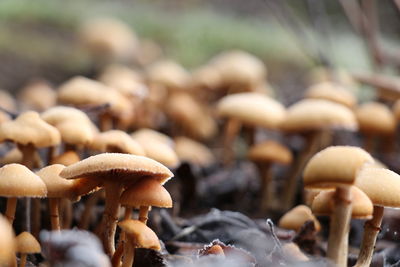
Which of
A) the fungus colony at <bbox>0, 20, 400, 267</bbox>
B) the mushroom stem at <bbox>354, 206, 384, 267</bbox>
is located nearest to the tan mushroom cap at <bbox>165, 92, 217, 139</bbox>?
the fungus colony at <bbox>0, 20, 400, 267</bbox>

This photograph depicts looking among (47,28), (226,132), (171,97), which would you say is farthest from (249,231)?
(47,28)

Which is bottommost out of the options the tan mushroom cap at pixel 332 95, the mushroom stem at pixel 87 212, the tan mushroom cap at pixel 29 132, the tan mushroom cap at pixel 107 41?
the mushroom stem at pixel 87 212

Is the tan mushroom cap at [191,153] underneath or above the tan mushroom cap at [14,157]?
underneath

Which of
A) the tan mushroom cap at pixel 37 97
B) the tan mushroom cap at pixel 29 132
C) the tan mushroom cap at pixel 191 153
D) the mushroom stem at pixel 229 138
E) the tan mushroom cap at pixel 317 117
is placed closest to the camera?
the tan mushroom cap at pixel 29 132

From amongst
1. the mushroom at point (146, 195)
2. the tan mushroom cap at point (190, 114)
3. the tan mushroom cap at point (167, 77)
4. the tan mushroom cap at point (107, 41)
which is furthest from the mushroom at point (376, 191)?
the tan mushroom cap at point (107, 41)

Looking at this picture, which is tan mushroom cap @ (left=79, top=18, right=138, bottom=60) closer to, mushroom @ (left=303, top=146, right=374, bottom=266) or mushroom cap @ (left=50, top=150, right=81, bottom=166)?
mushroom cap @ (left=50, top=150, right=81, bottom=166)

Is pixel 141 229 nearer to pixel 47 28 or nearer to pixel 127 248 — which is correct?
pixel 127 248

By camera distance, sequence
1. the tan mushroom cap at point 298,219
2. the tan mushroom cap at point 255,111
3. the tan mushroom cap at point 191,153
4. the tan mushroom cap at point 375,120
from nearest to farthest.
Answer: the tan mushroom cap at point 298,219 → the tan mushroom cap at point 255,111 → the tan mushroom cap at point 375,120 → the tan mushroom cap at point 191,153

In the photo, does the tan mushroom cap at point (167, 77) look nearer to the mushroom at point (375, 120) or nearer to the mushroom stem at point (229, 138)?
the mushroom stem at point (229, 138)
